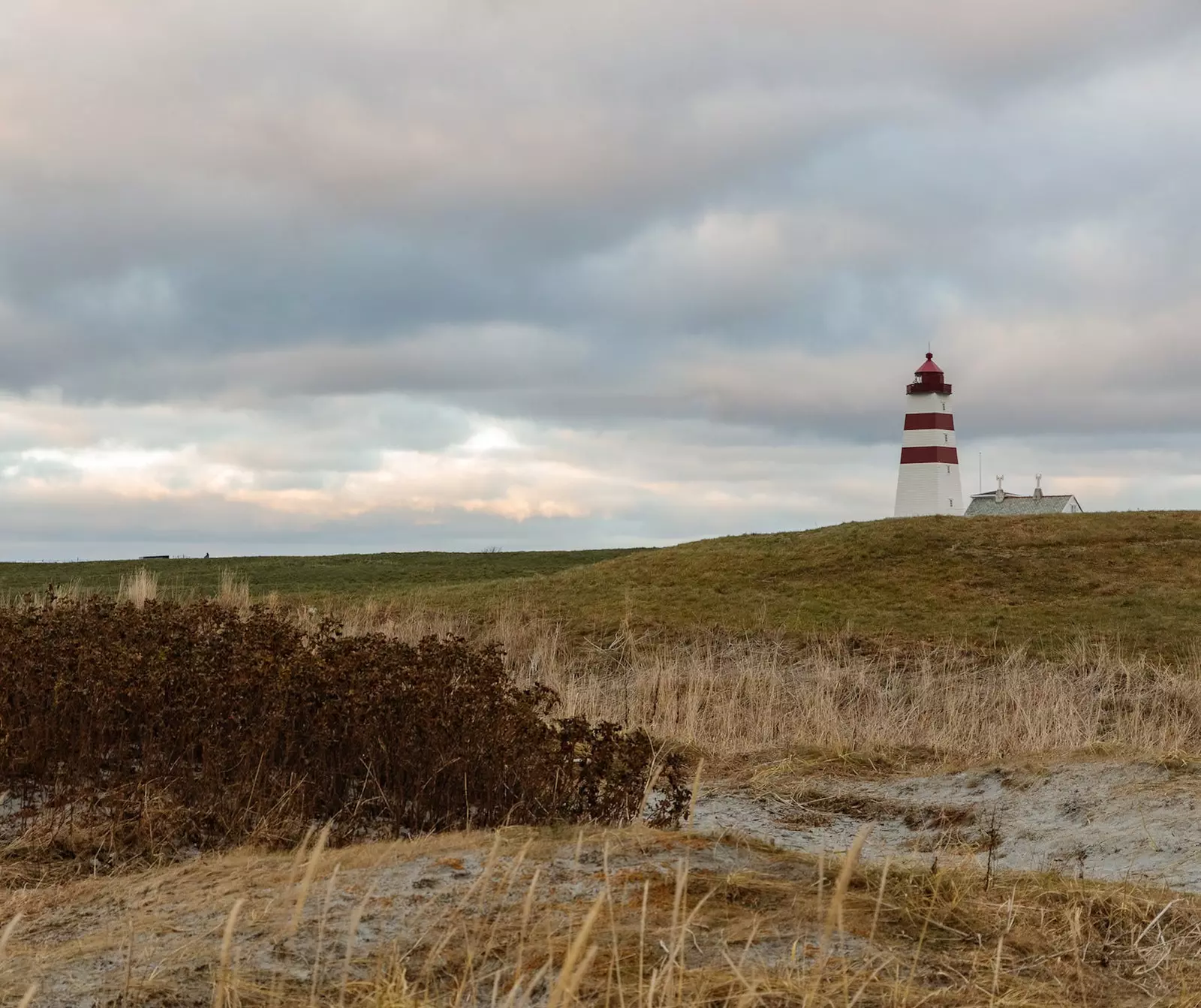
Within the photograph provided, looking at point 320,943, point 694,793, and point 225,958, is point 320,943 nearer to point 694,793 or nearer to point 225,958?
point 225,958

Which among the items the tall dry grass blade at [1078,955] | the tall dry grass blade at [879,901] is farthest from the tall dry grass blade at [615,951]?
the tall dry grass blade at [1078,955]

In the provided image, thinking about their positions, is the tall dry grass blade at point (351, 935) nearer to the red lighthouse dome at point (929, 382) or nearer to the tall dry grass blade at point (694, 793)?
the tall dry grass blade at point (694, 793)

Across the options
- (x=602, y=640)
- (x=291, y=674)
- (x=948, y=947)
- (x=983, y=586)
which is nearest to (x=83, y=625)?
(x=291, y=674)

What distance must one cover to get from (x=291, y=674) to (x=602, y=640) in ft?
43.3

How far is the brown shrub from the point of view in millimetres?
6578

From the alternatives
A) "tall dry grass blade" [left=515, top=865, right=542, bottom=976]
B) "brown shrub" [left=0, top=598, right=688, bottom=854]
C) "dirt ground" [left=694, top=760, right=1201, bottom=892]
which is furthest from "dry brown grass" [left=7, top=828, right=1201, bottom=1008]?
"dirt ground" [left=694, top=760, right=1201, bottom=892]

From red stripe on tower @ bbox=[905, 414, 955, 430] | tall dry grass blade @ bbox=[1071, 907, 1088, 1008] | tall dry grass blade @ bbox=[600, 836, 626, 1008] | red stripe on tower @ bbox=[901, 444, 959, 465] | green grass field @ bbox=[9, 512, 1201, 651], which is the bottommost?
tall dry grass blade @ bbox=[1071, 907, 1088, 1008]

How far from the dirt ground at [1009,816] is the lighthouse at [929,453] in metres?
29.1

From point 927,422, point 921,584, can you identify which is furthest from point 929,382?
point 921,584

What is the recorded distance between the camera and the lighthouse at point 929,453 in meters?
38.0

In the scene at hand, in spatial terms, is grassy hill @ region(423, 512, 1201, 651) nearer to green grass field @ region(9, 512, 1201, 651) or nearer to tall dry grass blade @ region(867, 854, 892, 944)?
green grass field @ region(9, 512, 1201, 651)

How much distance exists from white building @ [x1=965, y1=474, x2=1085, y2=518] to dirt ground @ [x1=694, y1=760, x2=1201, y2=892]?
3292 cm

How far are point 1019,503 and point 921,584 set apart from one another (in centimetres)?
2142

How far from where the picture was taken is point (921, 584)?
2300 centimetres
